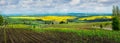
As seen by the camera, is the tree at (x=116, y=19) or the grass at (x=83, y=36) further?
the tree at (x=116, y=19)

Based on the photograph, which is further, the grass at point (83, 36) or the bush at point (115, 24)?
the bush at point (115, 24)

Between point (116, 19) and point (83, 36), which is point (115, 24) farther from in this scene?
point (83, 36)

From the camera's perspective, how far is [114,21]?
23578 millimetres

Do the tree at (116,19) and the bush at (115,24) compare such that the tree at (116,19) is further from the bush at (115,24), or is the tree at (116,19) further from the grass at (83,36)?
the grass at (83,36)

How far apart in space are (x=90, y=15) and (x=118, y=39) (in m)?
20.3

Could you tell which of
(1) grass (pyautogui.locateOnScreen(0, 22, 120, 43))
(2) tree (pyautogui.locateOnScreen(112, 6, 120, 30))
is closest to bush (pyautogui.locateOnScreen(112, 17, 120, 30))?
(2) tree (pyautogui.locateOnScreen(112, 6, 120, 30))

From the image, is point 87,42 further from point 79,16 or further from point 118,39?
point 79,16

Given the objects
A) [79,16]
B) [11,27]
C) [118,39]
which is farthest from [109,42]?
[79,16]

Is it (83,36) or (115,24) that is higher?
(83,36)

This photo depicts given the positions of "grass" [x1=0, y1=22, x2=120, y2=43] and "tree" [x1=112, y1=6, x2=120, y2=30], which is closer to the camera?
"grass" [x1=0, y1=22, x2=120, y2=43]

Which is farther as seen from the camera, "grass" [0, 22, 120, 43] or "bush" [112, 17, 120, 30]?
"bush" [112, 17, 120, 30]

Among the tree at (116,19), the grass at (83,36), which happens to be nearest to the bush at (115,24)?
the tree at (116,19)

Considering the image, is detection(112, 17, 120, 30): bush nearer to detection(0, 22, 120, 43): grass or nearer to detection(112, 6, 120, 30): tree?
detection(112, 6, 120, 30): tree

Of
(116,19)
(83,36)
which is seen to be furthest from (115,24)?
(83,36)
